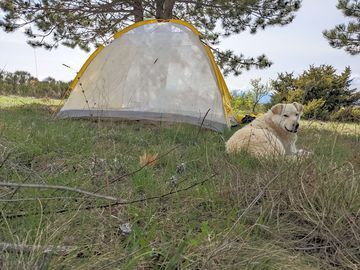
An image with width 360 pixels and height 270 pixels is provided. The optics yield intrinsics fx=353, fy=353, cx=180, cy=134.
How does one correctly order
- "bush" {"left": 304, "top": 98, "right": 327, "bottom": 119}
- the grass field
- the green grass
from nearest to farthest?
the grass field → "bush" {"left": 304, "top": 98, "right": 327, "bottom": 119} → the green grass

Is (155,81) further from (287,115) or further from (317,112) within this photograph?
(317,112)

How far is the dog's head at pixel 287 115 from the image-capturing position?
4.54 m

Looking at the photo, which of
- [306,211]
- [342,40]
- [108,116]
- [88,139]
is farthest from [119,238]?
[342,40]

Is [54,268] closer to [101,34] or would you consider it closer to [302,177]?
[302,177]

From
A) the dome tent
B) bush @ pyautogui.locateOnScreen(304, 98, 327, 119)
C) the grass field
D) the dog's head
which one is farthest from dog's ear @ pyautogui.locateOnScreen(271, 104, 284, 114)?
the grass field

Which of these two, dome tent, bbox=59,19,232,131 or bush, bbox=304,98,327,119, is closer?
bush, bbox=304,98,327,119

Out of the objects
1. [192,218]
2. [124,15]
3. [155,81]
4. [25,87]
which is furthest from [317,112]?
[25,87]

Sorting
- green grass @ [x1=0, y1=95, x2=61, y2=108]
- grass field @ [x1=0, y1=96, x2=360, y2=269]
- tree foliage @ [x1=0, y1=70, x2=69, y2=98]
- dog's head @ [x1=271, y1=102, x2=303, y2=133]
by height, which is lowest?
grass field @ [x1=0, y1=96, x2=360, y2=269]

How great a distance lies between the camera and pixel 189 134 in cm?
461

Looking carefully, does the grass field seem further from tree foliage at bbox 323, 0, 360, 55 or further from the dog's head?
tree foliage at bbox 323, 0, 360, 55

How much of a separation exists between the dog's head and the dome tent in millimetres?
1126

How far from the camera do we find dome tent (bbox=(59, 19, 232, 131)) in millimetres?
5793

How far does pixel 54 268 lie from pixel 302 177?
1.38 m

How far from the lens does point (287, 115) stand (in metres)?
4.65
